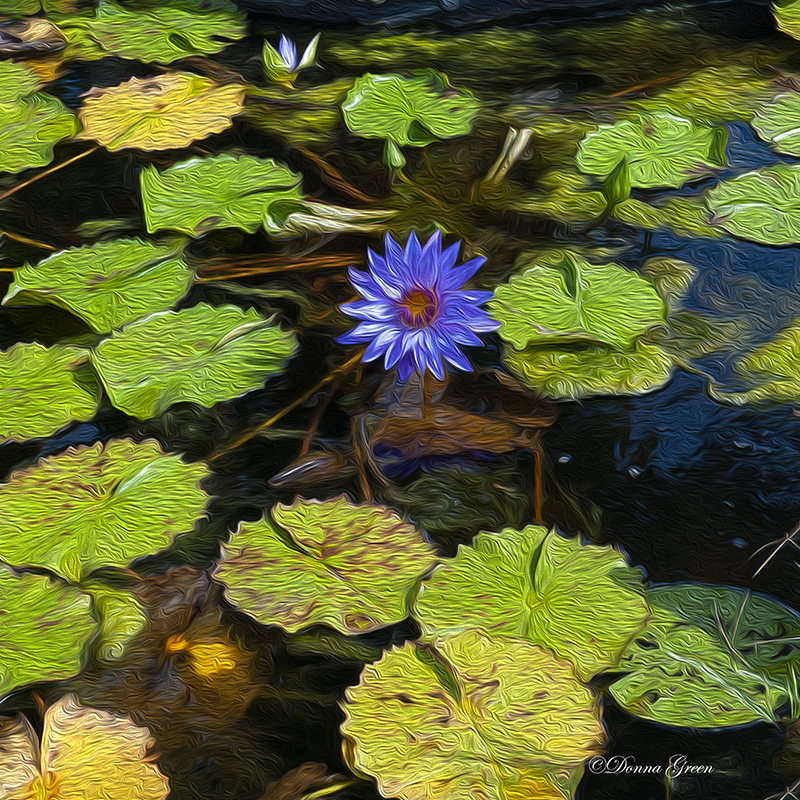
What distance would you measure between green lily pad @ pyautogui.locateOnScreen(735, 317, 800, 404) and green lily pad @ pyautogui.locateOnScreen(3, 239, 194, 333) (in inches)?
26.2

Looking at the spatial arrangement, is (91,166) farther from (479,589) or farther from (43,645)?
(479,589)

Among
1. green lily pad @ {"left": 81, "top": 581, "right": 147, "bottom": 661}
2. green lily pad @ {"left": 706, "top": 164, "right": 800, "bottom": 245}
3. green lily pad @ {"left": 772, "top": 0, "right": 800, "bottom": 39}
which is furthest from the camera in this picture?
green lily pad @ {"left": 772, "top": 0, "right": 800, "bottom": 39}

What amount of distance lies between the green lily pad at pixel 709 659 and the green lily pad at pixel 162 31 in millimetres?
1145

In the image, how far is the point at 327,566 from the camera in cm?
69

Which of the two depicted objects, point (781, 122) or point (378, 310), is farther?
point (781, 122)

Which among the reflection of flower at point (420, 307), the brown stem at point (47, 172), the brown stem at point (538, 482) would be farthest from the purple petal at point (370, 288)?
the brown stem at point (47, 172)

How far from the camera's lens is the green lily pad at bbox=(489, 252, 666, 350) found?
86cm

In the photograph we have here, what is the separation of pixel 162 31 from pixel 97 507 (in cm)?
96

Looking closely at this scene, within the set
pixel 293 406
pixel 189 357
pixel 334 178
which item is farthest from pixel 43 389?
pixel 334 178

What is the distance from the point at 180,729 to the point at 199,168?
737 mm

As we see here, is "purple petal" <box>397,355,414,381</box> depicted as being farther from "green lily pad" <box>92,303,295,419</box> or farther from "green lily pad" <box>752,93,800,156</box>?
"green lily pad" <box>752,93,800,156</box>

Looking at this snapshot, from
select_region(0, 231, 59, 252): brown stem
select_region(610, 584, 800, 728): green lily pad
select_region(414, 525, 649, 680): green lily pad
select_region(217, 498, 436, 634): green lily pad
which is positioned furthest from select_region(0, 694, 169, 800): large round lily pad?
select_region(0, 231, 59, 252): brown stem

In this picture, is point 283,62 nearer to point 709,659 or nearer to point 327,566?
point 327,566

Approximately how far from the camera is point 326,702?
2.14ft
